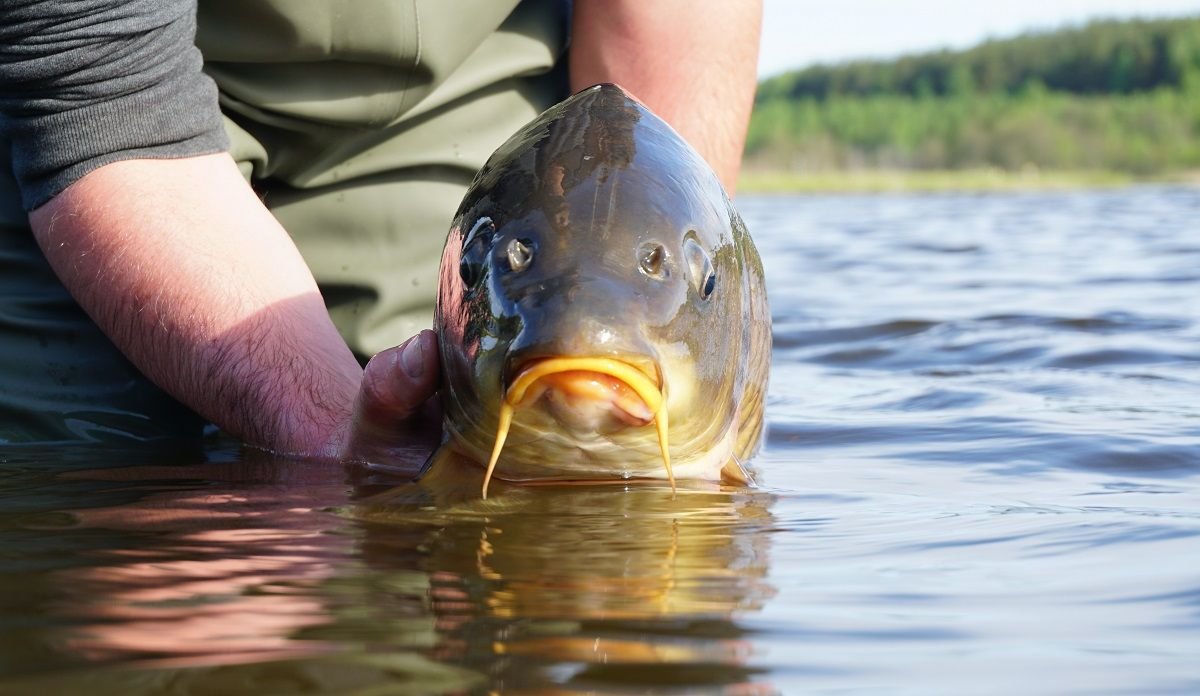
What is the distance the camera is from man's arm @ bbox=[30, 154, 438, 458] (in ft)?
9.76

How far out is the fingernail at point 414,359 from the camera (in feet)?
8.05

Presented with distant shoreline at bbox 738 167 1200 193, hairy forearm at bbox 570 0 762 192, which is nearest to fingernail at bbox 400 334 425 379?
hairy forearm at bbox 570 0 762 192

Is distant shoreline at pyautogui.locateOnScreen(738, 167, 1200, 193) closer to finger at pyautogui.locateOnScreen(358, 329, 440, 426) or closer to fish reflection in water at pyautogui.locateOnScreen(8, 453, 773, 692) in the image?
finger at pyautogui.locateOnScreen(358, 329, 440, 426)

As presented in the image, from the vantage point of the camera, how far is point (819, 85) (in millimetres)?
121688

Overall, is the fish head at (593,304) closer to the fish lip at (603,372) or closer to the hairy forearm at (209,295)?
the fish lip at (603,372)

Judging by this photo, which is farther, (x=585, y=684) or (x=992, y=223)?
(x=992, y=223)

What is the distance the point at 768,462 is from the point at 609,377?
115 cm

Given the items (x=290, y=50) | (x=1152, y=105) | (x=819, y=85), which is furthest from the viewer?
(x=819, y=85)

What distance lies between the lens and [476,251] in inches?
93.8

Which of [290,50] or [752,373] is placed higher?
[290,50]

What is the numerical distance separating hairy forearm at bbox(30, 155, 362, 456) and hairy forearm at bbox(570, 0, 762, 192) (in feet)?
3.81

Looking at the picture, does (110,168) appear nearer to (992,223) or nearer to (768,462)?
(768,462)

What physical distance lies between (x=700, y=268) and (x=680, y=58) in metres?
1.60

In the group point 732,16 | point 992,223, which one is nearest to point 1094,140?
point 992,223
